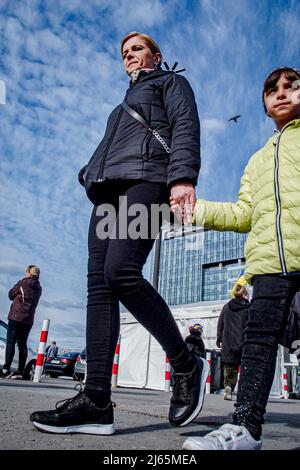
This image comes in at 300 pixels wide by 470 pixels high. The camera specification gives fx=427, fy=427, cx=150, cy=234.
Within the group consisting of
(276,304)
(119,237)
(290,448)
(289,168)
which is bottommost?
(290,448)

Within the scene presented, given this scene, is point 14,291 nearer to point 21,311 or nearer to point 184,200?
point 21,311

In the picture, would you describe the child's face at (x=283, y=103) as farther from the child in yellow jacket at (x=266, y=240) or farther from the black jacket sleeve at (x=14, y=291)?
the black jacket sleeve at (x=14, y=291)

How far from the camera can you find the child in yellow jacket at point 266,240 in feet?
5.40

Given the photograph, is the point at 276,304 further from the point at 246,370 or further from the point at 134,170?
the point at 134,170

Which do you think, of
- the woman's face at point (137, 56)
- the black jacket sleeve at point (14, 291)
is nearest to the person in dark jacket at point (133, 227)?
the woman's face at point (137, 56)

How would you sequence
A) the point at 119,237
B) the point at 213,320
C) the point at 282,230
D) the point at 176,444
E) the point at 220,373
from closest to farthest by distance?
the point at 176,444, the point at 282,230, the point at 119,237, the point at 220,373, the point at 213,320

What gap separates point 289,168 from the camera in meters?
1.92

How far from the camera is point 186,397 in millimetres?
2047

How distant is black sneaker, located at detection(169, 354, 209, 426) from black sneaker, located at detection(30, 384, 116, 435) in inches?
12.3

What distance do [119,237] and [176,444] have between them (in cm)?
93

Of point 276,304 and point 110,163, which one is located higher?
point 110,163

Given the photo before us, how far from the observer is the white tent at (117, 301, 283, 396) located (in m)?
11.7

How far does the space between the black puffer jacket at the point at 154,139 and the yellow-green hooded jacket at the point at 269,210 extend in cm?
24
